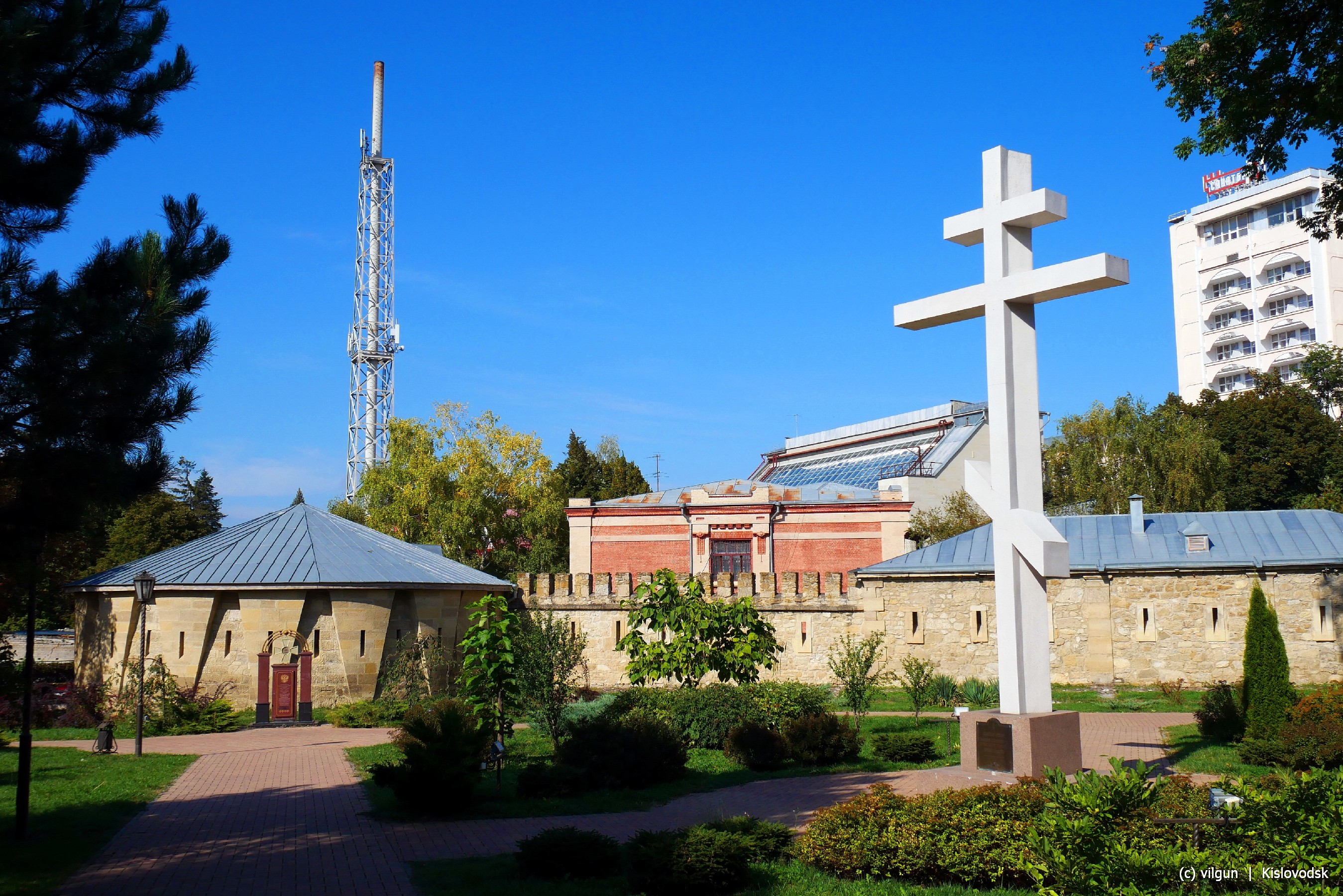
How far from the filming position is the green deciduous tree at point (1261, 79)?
9.59m

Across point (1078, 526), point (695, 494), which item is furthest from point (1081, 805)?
point (695, 494)

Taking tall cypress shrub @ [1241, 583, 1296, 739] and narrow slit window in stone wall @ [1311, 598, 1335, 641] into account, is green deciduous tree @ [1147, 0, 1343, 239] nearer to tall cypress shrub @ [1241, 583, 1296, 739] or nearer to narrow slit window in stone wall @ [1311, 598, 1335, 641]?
tall cypress shrub @ [1241, 583, 1296, 739]

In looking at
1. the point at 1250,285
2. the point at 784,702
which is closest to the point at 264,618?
the point at 784,702

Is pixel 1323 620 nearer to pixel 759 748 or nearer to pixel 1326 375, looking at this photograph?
pixel 759 748

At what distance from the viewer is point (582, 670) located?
28.7m

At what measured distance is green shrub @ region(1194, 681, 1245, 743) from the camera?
49.9ft

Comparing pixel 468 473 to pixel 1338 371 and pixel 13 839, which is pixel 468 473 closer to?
Answer: pixel 13 839

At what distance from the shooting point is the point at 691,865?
7.50 meters

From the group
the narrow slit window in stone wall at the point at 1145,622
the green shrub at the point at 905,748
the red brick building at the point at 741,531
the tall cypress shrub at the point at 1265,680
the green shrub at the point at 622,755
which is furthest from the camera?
the red brick building at the point at 741,531

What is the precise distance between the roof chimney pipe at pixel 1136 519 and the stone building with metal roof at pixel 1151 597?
0.04m

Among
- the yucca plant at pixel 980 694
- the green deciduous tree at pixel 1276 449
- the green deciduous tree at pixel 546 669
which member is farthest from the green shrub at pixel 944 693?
the green deciduous tree at pixel 1276 449

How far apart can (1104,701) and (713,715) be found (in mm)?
11093

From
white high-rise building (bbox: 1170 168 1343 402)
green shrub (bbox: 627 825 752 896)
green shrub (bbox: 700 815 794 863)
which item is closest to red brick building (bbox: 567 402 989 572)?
green shrub (bbox: 700 815 794 863)

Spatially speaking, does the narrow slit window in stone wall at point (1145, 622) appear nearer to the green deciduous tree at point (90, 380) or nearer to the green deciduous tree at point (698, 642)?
the green deciduous tree at point (698, 642)
